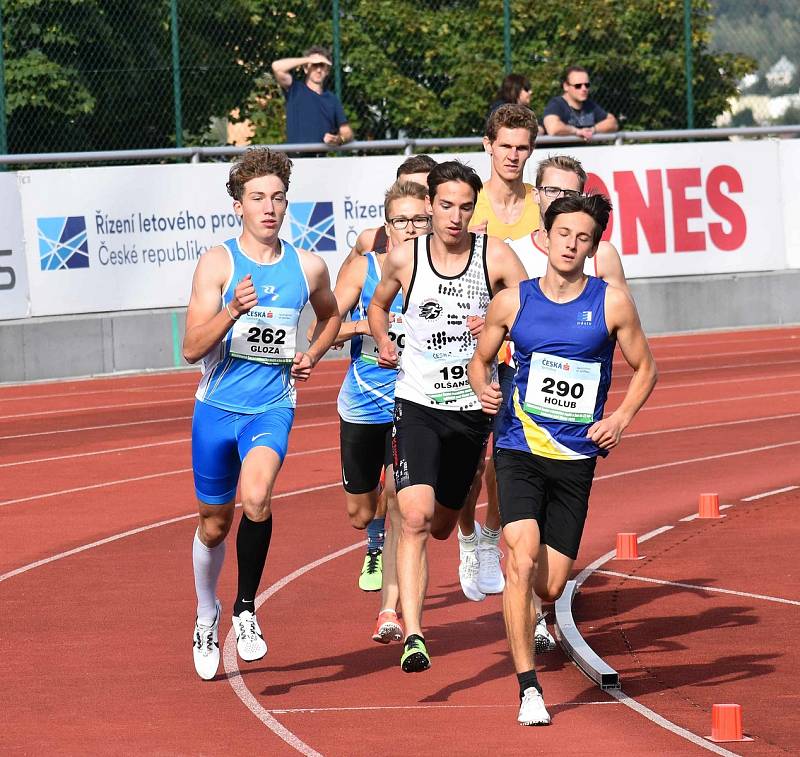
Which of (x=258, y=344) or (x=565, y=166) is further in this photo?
(x=565, y=166)

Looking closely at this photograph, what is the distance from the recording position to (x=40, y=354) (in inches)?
771

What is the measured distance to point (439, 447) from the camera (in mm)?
8062

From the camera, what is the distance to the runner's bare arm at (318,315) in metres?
7.97

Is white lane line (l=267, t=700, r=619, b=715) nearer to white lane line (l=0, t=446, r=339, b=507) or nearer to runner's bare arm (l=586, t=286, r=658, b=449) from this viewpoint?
runner's bare arm (l=586, t=286, r=658, b=449)

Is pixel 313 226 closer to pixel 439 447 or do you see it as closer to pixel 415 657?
pixel 439 447

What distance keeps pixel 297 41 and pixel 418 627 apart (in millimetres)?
17925

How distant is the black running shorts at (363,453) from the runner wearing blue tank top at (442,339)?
117 cm

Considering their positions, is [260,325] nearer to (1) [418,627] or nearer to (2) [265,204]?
(2) [265,204]

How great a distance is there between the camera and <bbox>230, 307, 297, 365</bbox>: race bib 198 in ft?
25.8

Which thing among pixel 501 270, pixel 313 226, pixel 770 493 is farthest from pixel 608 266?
pixel 313 226

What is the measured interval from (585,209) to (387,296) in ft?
4.48

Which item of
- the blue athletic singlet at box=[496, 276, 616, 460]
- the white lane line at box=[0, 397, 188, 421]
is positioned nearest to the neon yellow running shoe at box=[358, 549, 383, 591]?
the blue athletic singlet at box=[496, 276, 616, 460]

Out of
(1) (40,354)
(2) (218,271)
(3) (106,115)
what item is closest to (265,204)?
(2) (218,271)

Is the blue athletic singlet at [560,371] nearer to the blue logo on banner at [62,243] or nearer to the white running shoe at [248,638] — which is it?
the white running shoe at [248,638]
